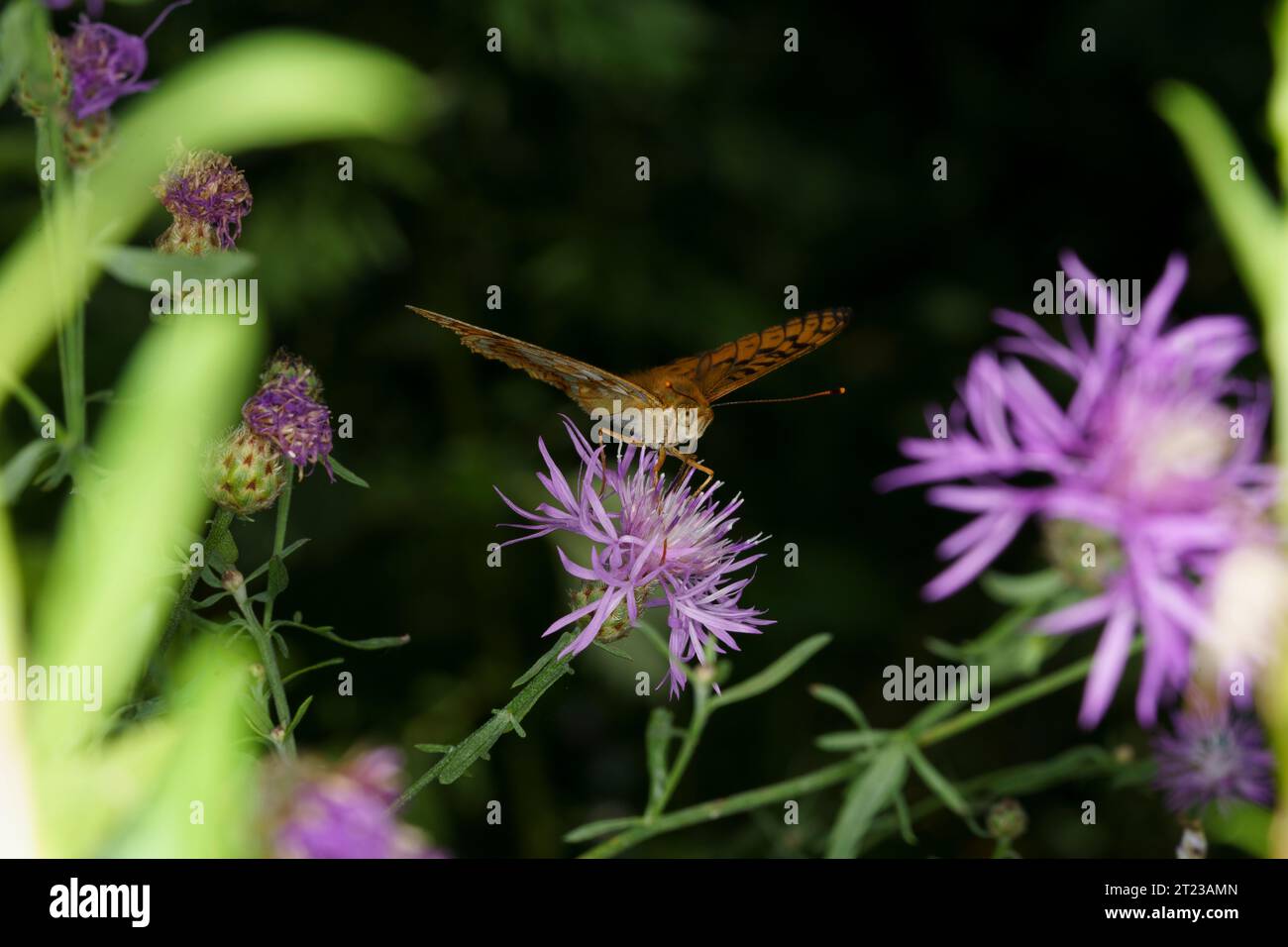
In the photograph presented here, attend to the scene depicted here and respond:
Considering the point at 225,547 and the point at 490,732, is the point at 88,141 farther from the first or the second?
the point at 490,732

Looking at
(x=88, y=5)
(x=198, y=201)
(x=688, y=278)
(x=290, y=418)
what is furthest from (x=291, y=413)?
(x=688, y=278)

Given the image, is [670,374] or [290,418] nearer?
[290,418]

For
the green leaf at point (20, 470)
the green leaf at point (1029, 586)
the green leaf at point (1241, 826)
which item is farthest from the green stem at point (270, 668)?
the green leaf at point (1241, 826)

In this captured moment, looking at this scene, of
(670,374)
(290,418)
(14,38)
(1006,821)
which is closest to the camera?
(14,38)

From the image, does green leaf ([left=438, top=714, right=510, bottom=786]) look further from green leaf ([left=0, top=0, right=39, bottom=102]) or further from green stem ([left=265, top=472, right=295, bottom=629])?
green leaf ([left=0, top=0, right=39, bottom=102])

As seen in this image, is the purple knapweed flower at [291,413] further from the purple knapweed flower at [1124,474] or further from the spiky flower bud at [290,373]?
the purple knapweed flower at [1124,474]

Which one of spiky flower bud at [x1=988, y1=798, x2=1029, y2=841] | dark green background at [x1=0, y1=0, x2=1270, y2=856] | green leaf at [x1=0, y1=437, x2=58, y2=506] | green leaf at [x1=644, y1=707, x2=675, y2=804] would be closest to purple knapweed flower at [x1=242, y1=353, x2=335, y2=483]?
green leaf at [x1=0, y1=437, x2=58, y2=506]
